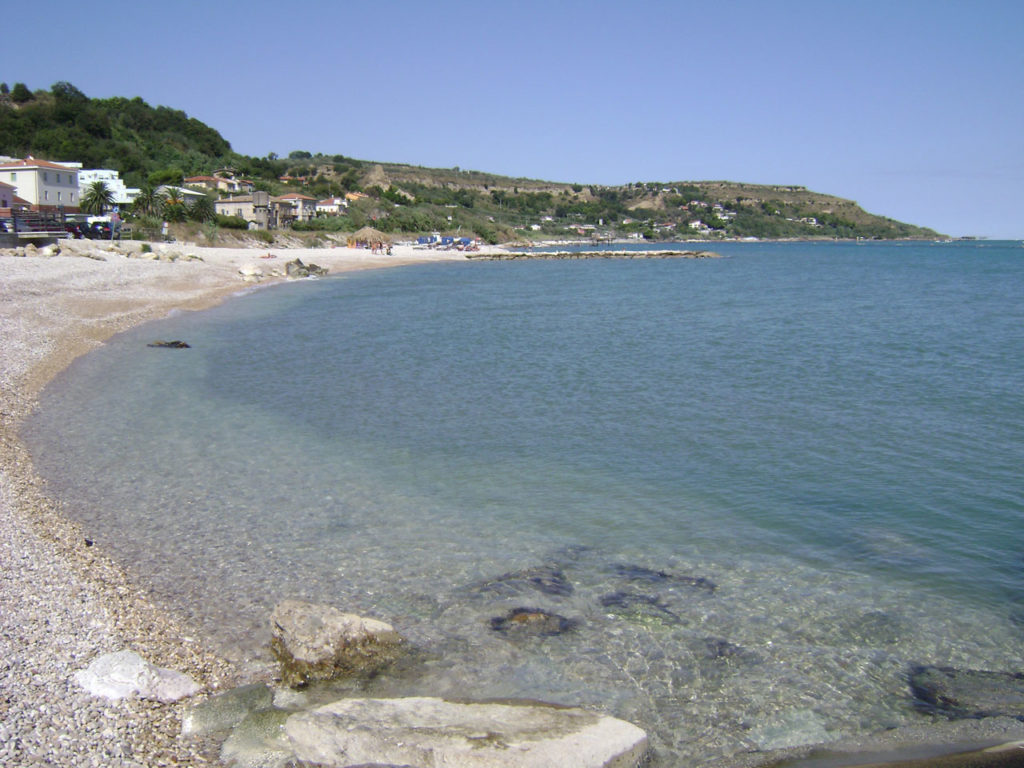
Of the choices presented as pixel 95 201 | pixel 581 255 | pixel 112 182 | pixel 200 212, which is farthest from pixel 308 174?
pixel 95 201

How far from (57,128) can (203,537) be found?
93.1 metres

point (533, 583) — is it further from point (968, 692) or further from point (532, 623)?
point (968, 692)

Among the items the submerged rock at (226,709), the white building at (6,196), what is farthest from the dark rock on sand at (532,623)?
the white building at (6,196)

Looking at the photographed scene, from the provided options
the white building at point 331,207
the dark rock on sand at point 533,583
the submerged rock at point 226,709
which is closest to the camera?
the submerged rock at point 226,709

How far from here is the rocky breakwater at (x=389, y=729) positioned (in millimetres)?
4887

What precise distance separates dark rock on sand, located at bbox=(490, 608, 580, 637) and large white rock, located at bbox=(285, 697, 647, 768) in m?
1.56

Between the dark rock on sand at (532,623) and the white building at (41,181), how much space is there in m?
54.4

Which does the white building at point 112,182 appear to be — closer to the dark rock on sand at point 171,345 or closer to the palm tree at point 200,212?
the palm tree at point 200,212

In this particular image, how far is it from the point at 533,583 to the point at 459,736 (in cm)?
320

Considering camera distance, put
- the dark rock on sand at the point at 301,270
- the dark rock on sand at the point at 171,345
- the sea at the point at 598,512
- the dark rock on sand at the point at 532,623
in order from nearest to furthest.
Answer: the sea at the point at 598,512 → the dark rock on sand at the point at 532,623 → the dark rock on sand at the point at 171,345 → the dark rock on sand at the point at 301,270

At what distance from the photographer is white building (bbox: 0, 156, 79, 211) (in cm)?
5400

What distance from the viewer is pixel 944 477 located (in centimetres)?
1159

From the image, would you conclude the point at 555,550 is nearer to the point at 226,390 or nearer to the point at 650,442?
the point at 650,442

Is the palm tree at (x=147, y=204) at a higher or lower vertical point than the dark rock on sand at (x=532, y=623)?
higher
